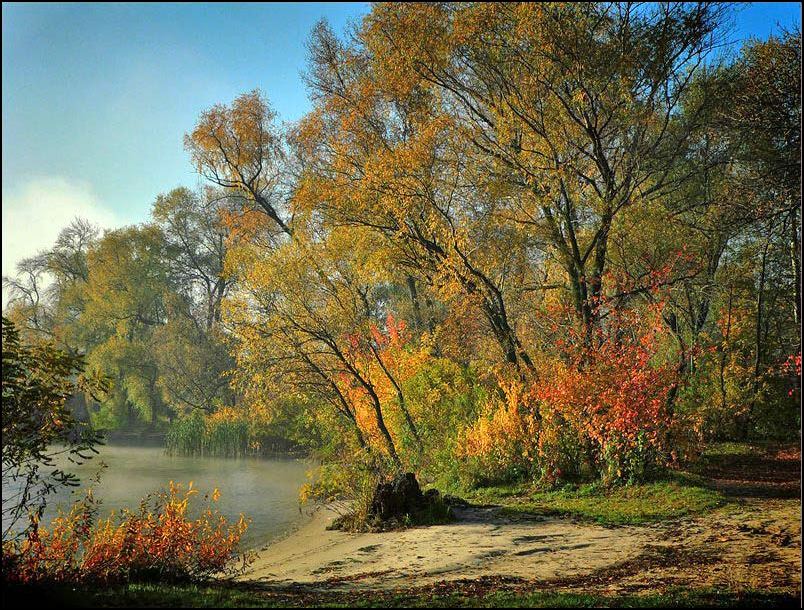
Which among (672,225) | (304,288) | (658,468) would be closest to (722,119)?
(672,225)

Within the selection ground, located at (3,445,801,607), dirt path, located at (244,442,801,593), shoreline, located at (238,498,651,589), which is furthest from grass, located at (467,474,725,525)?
shoreline, located at (238,498,651,589)

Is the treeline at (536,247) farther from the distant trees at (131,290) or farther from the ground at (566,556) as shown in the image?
the distant trees at (131,290)

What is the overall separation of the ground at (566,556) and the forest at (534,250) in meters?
1.34

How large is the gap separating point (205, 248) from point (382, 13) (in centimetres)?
2455

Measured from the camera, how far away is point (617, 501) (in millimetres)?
10672

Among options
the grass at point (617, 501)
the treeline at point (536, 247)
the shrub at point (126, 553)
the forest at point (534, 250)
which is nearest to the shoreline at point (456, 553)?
the grass at point (617, 501)

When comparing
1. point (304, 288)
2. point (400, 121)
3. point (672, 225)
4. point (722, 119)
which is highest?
point (400, 121)

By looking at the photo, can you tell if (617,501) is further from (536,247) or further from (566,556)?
(536,247)

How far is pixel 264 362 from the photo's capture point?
47.0 ft

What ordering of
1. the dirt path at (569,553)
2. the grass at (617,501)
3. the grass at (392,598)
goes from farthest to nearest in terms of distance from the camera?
1. the grass at (617,501)
2. the dirt path at (569,553)
3. the grass at (392,598)

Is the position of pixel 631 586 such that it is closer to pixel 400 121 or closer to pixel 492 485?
pixel 492 485

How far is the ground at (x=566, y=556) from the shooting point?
18.2 ft

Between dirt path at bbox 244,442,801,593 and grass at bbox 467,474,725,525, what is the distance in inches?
15.2

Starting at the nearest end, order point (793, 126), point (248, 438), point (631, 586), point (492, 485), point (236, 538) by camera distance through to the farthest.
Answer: point (631, 586) < point (236, 538) < point (793, 126) < point (492, 485) < point (248, 438)
